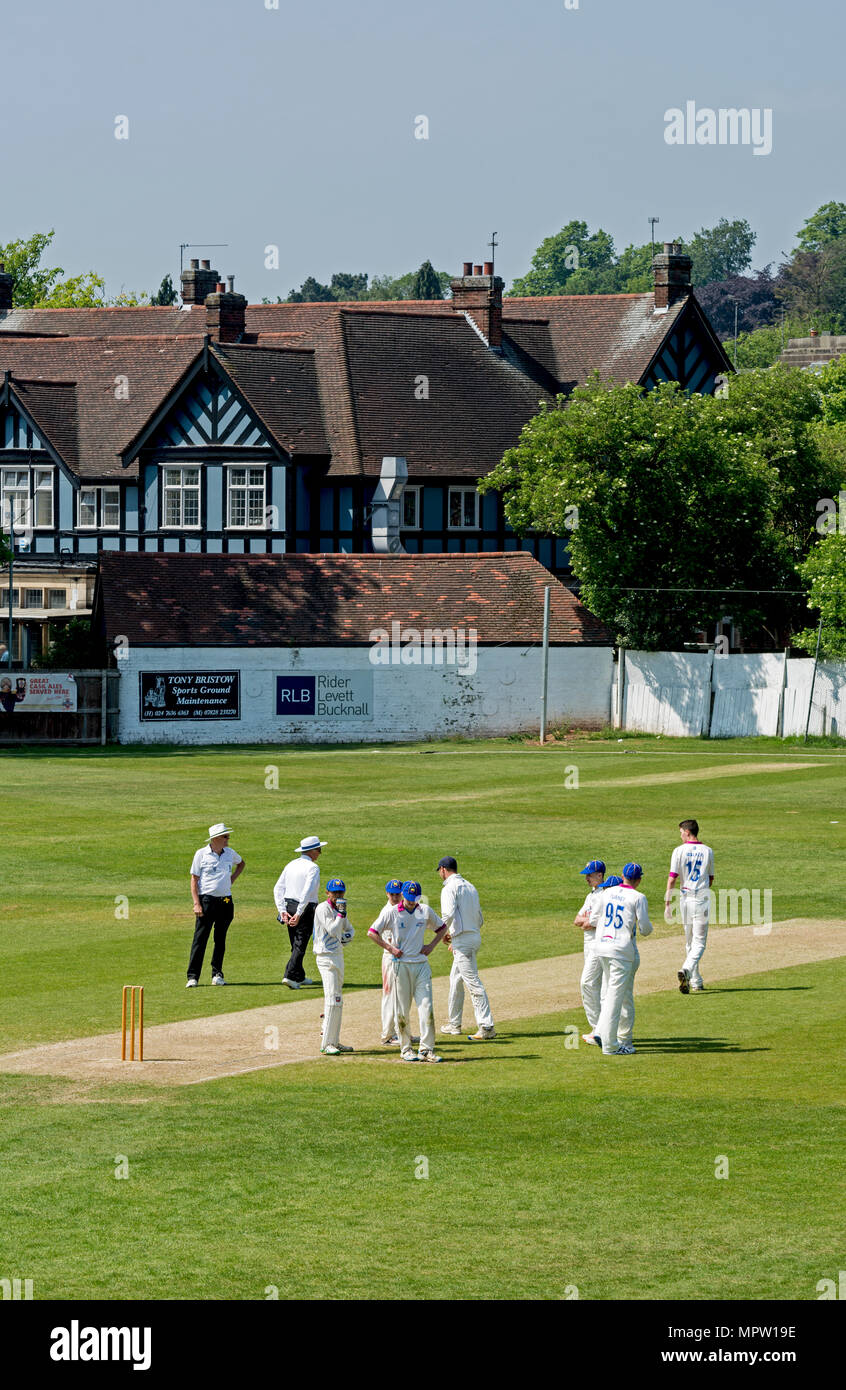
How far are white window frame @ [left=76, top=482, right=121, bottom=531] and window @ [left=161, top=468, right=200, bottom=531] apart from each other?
1.90m

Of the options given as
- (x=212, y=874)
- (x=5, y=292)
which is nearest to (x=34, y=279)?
(x=5, y=292)

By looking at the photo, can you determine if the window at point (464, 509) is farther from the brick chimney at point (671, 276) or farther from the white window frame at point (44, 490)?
the white window frame at point (44, 490)

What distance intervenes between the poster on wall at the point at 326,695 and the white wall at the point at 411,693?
0.49 ft

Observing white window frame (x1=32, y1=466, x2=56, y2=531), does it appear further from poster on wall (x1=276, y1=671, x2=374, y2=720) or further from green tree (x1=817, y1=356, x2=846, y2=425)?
green tree (x1=817, y1=356, x2=846, y2=425)

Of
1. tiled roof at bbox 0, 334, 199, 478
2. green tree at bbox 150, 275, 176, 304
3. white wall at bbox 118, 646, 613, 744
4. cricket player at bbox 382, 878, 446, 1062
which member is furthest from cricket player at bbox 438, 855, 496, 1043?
green tree at bbox 150, 275, 176, 304

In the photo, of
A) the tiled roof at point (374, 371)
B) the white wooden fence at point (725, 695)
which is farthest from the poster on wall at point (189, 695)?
the tiled roof at point (374, 371)

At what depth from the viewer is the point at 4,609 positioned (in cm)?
6775

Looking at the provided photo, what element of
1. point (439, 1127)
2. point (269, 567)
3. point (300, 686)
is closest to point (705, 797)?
point (300, 686)

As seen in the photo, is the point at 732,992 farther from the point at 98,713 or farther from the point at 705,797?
the point at 98,713

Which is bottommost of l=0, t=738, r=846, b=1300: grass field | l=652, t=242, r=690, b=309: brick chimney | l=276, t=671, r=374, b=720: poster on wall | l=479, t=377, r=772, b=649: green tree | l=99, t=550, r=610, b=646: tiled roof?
l=0, t=738, r=846, b=1300: grass field

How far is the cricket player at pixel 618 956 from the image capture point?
17.7 meters

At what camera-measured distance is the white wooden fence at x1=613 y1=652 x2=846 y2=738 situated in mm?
52875

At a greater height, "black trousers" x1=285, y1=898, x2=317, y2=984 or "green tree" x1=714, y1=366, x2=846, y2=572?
"green tree" x1=714, y1=366, x2=846, y2=572

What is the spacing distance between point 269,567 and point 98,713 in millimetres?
8044
